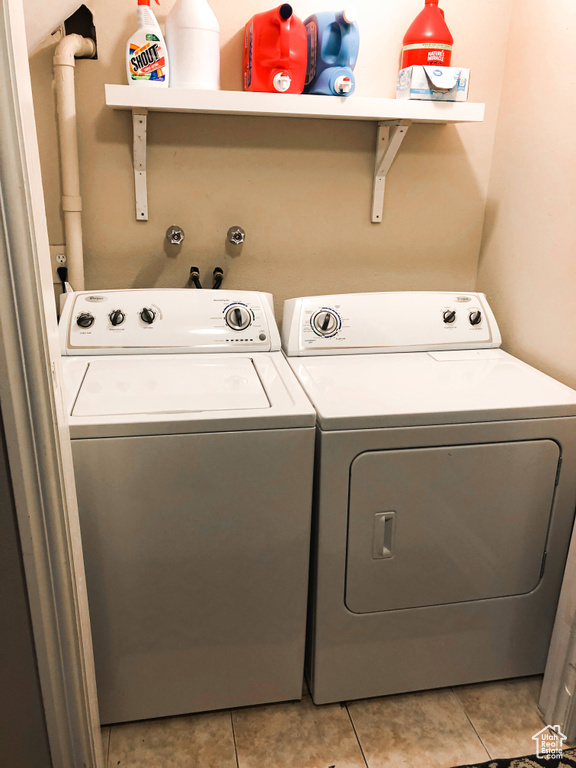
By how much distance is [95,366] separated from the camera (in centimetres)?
170

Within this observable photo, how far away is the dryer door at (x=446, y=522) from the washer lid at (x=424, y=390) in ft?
0.31

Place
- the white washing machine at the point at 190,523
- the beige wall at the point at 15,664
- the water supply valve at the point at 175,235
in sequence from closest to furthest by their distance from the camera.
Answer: the beige wall at the point at 15,664
the white washing machine at the point at 190,523
the water supply valve at the point at 175,235

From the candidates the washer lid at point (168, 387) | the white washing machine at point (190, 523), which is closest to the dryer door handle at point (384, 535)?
the white washing machine at point (190, 523)

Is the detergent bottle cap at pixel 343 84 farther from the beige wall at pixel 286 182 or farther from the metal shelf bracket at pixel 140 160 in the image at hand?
the metal shelf bracket at pixel 140 160

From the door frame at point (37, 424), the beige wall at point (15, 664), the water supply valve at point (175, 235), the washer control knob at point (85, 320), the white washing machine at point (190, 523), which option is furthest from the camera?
the water supply valve at point (175, 235)

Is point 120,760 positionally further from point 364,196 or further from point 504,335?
point 364,196

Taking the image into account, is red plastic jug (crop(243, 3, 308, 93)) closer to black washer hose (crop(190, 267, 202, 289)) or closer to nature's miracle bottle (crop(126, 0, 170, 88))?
nature's miracle bottle (crop(126, 0, 170, 88))

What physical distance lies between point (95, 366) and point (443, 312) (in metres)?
1.12

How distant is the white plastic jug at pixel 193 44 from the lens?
1707mm

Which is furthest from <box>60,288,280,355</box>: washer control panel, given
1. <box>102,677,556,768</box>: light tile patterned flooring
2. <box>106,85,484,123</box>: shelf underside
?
<box>102,677,556,768</box>: light tile patterned flooring

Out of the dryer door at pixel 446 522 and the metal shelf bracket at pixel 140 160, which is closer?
the dryer door at pixel 446 522

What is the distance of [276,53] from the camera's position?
5.72 ft

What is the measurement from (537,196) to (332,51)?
0.77 meters

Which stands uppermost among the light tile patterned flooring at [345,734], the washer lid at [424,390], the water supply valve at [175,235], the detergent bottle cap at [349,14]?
the detergent bottle cap at [349,14]
